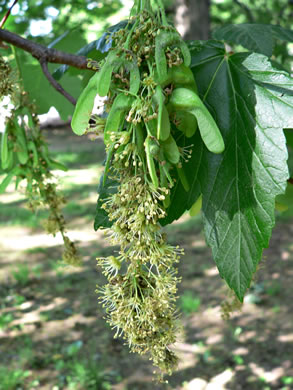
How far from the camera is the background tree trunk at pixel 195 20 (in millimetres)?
4824

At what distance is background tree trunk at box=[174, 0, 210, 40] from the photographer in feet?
15.8

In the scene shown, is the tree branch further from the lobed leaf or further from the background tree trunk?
the background tree trunk

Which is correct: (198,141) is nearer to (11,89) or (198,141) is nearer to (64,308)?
(11,89)

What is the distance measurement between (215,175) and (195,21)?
13.9 ft

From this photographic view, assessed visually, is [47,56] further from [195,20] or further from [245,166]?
[195,20]

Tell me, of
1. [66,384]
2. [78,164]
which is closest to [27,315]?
[66,384]

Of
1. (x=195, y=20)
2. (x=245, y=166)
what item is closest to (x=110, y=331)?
(x=195, y=20)

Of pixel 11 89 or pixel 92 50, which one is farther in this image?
pixel 92 50

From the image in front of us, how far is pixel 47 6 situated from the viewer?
2719mm

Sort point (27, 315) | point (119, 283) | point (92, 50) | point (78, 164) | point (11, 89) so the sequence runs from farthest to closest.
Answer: point (78, 164)
point (27, 315)
point (92, 50)
point (11, 89)
point (119, 283)

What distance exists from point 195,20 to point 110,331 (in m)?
3.44

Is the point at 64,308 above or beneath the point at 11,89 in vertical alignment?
beneath

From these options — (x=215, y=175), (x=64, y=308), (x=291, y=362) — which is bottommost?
(x=291, y=362)

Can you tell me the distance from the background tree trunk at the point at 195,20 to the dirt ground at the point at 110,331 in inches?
92.6
